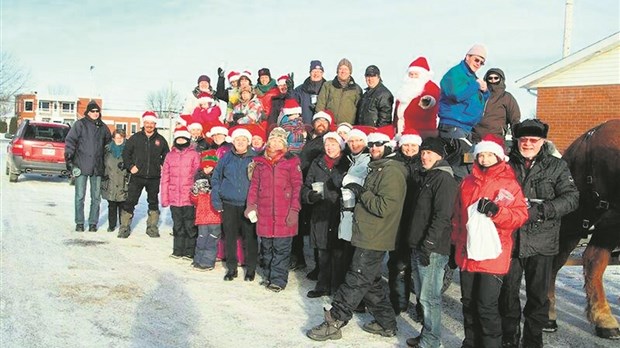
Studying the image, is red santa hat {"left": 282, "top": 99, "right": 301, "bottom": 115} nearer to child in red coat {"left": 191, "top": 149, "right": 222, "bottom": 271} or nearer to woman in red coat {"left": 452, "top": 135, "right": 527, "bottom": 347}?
child in red coat {"left": 191, "top": 149, "right": 222, "bottom": 271}

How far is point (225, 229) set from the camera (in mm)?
6938

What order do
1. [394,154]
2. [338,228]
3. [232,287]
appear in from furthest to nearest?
[232,287], [338,228], [394,154]

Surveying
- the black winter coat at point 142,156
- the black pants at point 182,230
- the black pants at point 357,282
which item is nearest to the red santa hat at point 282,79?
the black winter coat at point 142,156

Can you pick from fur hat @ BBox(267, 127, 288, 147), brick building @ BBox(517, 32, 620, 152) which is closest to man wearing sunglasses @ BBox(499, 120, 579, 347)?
fur hat @ BBox(267, 127, 288, 147)

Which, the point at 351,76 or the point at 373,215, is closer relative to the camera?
the point at 373,215

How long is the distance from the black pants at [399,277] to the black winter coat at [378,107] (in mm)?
2009

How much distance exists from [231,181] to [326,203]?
136cm

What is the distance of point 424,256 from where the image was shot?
448cm

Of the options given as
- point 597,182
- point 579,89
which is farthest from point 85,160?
point 579,89

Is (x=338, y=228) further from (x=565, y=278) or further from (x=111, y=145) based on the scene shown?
(x=111, y=145)

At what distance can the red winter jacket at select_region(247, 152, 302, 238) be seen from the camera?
6281 mm

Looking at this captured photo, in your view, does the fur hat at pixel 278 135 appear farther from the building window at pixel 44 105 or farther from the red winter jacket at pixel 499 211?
the building window at pixel 44 105

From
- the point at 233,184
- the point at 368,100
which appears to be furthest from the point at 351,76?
the point at 233,184

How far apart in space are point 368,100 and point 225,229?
95.2 inches
